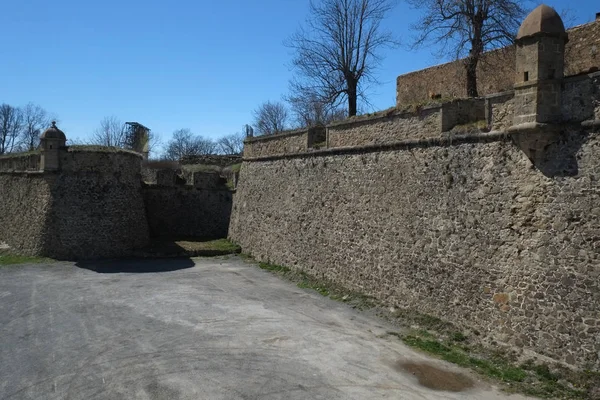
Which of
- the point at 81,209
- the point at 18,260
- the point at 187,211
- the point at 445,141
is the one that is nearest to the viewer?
the point at 445,141

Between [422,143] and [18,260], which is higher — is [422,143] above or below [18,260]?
above

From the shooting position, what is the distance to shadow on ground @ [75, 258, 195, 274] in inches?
679

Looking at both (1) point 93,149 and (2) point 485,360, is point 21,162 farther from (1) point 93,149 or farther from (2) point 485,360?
(2) point 485,360

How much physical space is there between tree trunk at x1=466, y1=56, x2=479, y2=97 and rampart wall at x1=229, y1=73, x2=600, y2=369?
421cm

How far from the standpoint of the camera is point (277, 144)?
19.1 meters

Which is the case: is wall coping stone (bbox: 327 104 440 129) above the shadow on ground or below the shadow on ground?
above

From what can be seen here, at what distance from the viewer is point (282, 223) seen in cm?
1798

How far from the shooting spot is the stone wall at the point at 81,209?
1884 cm

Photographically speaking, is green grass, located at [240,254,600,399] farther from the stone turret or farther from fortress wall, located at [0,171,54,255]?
fortress wall, located at [0,171,54,255]

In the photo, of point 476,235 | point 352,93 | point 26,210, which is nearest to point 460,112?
point 476,235

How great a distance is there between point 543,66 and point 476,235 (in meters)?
3.44

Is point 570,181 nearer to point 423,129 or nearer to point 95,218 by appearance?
point 423,129

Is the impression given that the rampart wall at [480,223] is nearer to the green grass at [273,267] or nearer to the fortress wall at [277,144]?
the green grass at [273,267]

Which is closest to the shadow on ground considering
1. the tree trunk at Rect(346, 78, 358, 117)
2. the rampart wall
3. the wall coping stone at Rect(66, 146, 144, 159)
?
the wall coping stone at Rect(66, 146, 144, 159)
